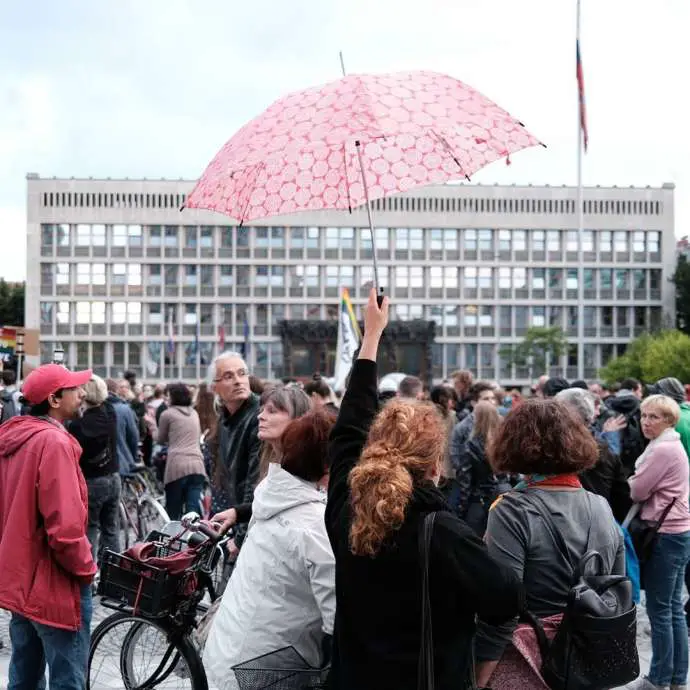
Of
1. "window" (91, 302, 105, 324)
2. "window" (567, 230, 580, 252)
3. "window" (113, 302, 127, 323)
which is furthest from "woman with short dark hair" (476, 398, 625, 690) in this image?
"window" (567, 230, 580, 252)

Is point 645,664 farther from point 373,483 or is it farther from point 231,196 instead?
point 373,483

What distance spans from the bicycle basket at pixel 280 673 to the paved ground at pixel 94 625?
3074mm

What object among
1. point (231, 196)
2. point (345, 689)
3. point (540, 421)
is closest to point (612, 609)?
point (540, 421)

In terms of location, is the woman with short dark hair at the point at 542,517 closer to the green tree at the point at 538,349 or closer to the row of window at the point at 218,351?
the green tree at the point at 538,349

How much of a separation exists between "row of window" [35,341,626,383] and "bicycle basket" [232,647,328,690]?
6346 cm

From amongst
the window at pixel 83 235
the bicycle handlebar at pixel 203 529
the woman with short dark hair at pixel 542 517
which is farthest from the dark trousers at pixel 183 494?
the window at pixel 83 235

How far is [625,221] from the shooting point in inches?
2820

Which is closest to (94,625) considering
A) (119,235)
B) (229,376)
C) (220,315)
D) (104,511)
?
(104,511)

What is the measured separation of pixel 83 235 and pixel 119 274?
3.59m

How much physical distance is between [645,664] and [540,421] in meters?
3.69

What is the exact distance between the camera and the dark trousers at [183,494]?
10.7 meters

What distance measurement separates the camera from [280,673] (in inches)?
129

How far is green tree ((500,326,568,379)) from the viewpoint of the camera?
6462 cm

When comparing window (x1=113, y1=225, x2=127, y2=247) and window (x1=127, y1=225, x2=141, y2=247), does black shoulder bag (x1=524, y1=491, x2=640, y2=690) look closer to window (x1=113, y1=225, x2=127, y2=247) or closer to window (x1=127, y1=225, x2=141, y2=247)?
window (x1=127, y1=225, x2=141, y2=247)
